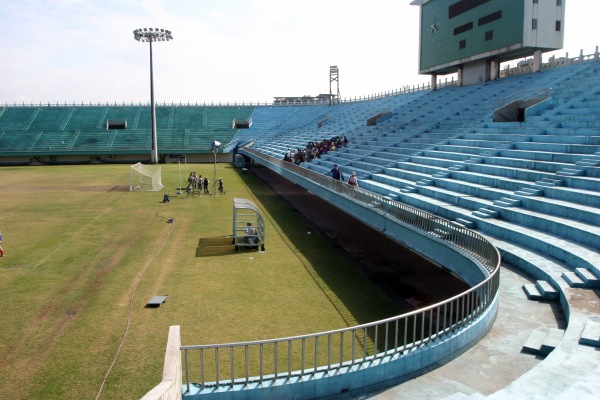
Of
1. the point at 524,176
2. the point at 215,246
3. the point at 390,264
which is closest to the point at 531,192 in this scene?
the point at 524,176

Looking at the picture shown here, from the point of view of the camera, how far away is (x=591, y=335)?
6980 millimetres

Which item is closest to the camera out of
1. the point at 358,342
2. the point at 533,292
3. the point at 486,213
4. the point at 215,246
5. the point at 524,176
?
the point at 533,292

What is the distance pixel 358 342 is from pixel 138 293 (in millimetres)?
6590

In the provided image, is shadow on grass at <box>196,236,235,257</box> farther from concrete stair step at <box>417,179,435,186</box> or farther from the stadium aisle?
concrete stair step at <box>417,179,435,186</box>

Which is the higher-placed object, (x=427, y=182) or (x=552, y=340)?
(x=427, y=182)

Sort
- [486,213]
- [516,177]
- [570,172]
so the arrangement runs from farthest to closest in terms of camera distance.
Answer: [516,177] → [570,172] → [486,213]

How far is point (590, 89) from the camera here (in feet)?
76.8

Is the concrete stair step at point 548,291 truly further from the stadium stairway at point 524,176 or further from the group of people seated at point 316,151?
the group of people seated at point 316,151

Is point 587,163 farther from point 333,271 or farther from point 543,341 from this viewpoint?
A: point 543,341

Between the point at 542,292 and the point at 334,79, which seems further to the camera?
the point at 334,79

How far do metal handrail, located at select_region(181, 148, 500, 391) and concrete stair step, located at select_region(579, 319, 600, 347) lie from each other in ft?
4.51

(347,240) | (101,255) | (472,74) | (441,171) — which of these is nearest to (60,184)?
(101,255)

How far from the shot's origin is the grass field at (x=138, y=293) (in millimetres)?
9328

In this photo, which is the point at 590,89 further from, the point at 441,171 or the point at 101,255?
the point at 101,255
